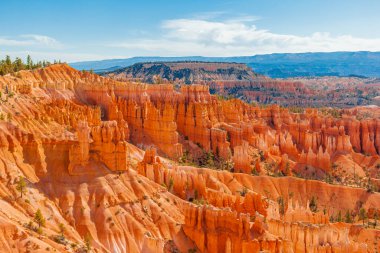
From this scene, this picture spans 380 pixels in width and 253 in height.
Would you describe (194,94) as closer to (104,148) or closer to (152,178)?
(152,178)

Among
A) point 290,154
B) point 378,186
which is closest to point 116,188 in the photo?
point 378,186

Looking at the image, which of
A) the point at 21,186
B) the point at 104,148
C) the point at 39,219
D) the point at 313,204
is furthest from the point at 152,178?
the point at 313,204

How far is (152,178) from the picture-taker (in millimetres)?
59062

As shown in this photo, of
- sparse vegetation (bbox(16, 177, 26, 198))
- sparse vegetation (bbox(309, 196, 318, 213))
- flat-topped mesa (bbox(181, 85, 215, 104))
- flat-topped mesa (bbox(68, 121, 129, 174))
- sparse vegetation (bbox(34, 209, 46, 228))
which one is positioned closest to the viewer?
sparse vegetation (bbox(34, 209, 46, 228))

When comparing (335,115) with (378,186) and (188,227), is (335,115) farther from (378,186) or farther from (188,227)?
(188,227)

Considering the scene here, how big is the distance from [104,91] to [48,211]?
→ 4318cm

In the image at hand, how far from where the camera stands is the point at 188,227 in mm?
49094

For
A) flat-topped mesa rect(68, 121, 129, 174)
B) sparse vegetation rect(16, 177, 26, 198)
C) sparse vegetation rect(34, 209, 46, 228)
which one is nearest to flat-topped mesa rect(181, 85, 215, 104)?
flat-topped mesa rect(68, 121, 129, 174)

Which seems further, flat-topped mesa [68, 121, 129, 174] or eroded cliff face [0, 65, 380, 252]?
flat-topped mesa [68, 121, 129, 174]

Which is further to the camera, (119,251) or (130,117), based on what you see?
(130,117)

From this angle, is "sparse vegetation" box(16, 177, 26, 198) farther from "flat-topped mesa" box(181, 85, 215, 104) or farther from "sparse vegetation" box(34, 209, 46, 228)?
"flat-topped mesa" box(181, 85, 215, 104)

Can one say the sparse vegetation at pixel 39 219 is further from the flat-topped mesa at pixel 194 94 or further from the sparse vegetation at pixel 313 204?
the flat-topped mesa at pixel 194 94

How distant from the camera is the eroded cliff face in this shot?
4556 cm

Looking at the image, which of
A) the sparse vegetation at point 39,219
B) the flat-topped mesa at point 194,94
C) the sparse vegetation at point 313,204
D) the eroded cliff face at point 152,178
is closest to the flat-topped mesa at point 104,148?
the eroded cliff face at point 152,178
